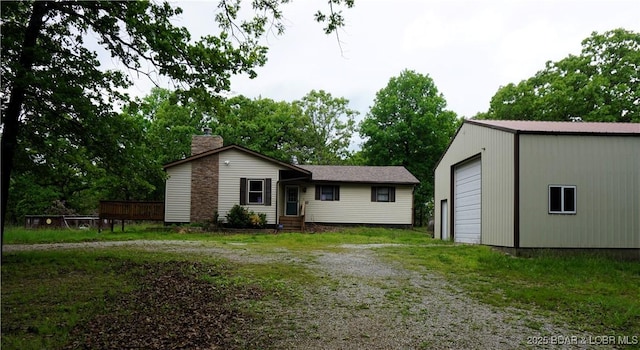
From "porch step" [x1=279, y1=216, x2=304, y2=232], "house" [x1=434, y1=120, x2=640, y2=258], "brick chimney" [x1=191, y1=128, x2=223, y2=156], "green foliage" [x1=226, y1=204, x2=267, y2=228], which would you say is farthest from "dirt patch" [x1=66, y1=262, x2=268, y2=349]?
"brick chimney" [x1=191, y1=128, x2=223, y2=156]

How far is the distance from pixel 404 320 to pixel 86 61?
309 inches

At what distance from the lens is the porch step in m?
22.9

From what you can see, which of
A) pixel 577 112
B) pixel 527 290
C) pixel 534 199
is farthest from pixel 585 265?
pixel 577 112

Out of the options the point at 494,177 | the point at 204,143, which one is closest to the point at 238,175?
the point at 204,143

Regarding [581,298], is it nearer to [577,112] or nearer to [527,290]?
[527,290]

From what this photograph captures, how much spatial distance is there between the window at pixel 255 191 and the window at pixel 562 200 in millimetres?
14138

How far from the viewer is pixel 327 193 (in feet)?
87.1

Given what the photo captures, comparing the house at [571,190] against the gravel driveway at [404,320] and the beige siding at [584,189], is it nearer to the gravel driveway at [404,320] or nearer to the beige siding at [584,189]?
the beige siding at [584,189]

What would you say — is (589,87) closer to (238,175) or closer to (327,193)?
(327,193)

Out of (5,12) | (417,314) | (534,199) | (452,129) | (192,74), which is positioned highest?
(452,129)

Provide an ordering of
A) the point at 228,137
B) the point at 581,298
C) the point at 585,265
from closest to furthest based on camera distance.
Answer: the point at 581,298 < the point at 585,265 < the point at 228,137

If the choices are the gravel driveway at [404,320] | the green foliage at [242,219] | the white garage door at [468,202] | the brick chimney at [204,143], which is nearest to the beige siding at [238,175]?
the green foliage at [242,219]

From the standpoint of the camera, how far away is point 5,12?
26.8ft

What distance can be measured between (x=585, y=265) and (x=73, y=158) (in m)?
11.9
